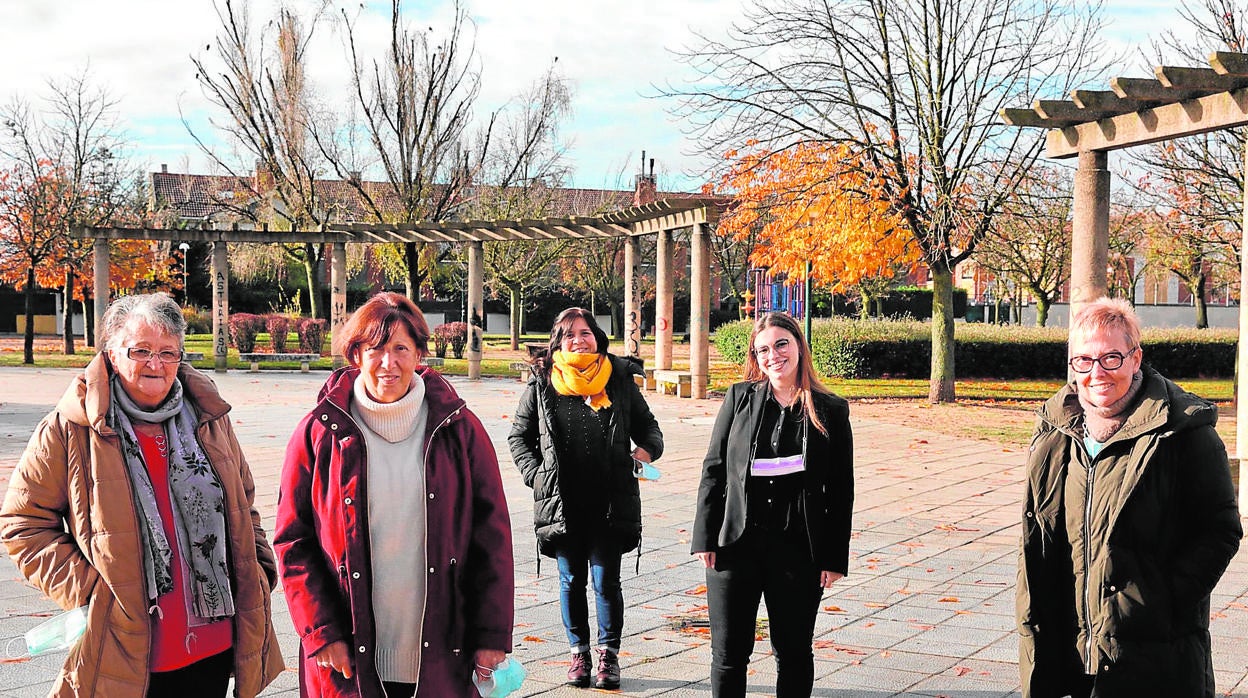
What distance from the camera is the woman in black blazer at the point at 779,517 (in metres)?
4.20

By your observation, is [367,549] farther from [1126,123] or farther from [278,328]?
[278,328]

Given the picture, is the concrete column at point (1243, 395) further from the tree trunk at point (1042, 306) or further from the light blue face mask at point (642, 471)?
the tree trunk at point (1042, 306)

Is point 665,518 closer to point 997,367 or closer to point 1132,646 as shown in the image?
point 1132,646

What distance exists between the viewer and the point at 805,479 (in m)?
4.25

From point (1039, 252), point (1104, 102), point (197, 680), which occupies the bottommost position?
point (197, 680)

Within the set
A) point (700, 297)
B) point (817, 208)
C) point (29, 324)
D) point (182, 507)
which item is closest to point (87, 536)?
point (182, 507)

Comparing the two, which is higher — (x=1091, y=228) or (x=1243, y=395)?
(x=1091, y=228)

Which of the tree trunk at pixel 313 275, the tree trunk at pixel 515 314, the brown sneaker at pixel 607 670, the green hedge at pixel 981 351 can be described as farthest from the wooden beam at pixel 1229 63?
the tree trunk at pixel 515 314

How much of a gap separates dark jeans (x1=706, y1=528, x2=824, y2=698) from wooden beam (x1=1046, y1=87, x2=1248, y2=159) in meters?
6.79

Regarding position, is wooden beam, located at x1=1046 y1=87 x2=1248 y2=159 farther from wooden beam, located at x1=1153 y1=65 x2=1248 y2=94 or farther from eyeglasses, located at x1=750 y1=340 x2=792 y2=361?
eyeglasses, located at x1=750 y1=340 x2=792 y2=361

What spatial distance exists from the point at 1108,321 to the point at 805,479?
1229 millimetres

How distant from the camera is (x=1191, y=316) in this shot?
58875mm

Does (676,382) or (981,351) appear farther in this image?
(981,351)

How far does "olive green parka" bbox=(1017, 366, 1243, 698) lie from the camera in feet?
10.8
